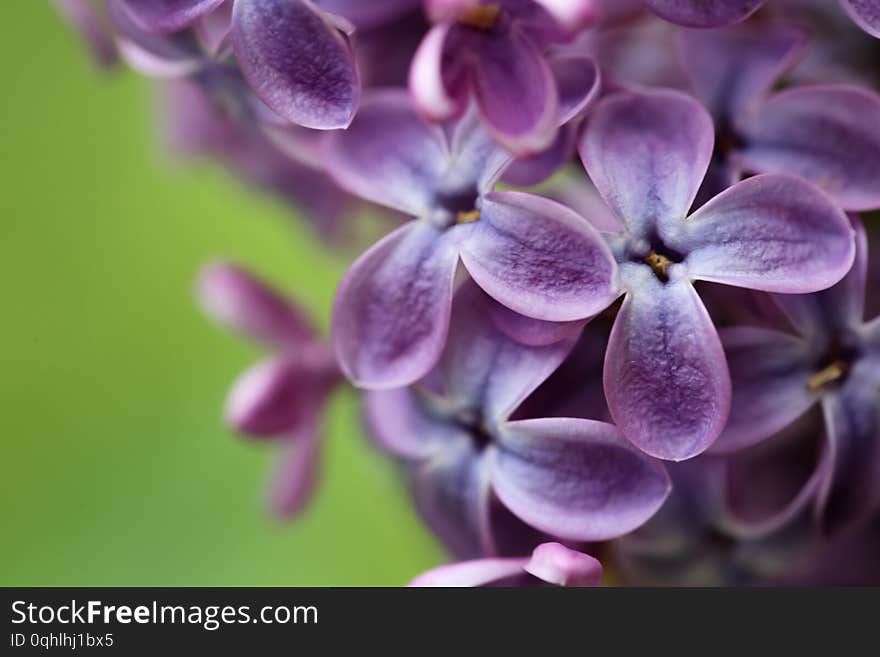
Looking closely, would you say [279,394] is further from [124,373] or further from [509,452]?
[124,373]

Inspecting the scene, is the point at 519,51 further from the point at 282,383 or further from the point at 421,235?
the point at 282,383

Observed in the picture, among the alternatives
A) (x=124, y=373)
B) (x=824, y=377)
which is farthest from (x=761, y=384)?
(x=124, y=373)

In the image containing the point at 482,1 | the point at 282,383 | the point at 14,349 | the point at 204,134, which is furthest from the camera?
the point at 14,349

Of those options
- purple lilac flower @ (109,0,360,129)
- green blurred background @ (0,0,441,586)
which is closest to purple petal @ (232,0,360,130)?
purple lilac flower @ (109,0,360,129)

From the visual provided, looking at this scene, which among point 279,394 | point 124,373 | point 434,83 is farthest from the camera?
point 124,373

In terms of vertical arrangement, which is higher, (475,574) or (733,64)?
(733,64)

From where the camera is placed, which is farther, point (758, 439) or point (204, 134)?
point (204, 134)

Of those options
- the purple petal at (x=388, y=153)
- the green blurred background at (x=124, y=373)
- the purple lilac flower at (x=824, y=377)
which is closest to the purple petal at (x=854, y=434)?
the purple lilac flower at (x=824, y=377)

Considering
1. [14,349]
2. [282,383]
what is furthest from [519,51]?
[14,349]
